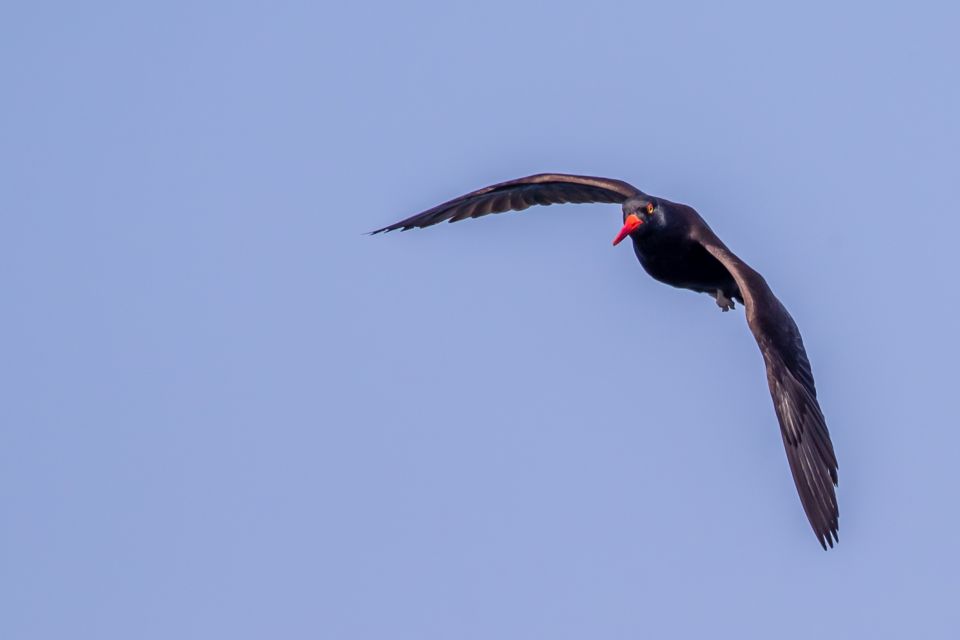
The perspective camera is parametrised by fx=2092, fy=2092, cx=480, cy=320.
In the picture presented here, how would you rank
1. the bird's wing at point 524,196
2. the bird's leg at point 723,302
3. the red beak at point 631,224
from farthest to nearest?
the bird's wing at point 524,196
the bird's leg at point 723,302
the red beak at point 631,224

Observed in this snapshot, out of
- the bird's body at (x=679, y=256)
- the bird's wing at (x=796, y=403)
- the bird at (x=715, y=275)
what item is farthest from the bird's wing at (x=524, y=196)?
the bird's wing at (x=796, y=403)

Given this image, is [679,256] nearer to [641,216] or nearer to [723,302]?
[641,216]

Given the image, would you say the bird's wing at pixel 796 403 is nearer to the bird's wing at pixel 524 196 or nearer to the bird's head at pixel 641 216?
the bird's head at pixel 641 216

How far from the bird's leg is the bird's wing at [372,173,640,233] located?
1575 millimetres

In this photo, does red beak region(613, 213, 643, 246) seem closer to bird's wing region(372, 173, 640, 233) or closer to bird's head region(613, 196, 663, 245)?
bird's head region(613, 196, 663, 245)

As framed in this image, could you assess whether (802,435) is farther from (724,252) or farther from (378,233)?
(378,233)

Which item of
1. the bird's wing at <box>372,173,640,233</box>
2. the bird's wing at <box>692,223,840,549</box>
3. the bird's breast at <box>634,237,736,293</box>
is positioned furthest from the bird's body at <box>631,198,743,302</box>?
the bird's wing at <box>372,173,640,233</box>

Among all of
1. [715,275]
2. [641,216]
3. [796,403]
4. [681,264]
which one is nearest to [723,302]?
[715,275]

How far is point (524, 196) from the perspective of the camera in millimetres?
25219

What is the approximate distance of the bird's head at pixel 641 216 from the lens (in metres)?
22.4

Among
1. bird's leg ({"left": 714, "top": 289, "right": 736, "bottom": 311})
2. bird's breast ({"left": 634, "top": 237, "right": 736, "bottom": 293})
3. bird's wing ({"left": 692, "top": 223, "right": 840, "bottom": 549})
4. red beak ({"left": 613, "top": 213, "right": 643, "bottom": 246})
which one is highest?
red beak ({"left": 613, "top": 213, "right": 643, "bottom": 246})

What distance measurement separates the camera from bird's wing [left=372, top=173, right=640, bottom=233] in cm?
2434

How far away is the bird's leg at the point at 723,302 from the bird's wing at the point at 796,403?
1.59 meters

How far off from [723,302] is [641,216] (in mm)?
1682
